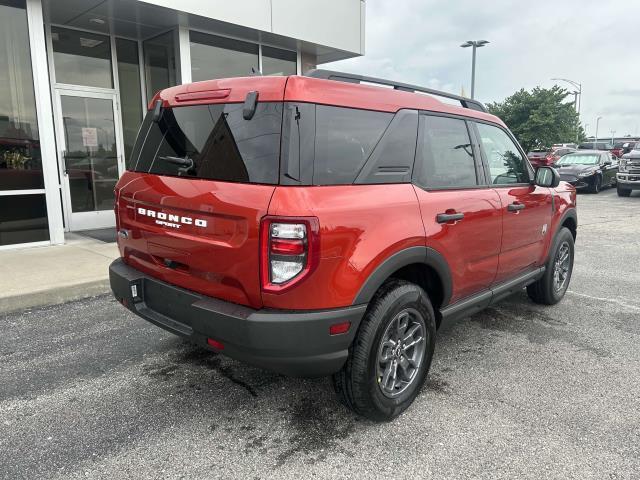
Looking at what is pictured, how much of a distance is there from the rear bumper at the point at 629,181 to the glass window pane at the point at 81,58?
15.8 m

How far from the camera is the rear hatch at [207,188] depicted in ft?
8.00

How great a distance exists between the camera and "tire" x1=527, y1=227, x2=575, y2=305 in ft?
15.6

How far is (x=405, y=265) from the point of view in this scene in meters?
2.80

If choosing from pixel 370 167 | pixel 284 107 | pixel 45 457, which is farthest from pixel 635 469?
pixel 45 457

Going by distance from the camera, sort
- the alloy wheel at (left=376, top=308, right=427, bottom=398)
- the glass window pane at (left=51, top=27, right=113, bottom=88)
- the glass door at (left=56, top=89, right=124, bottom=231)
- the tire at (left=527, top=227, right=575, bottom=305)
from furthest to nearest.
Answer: the glass door at (left=56, top=89, right=124, bottom=231) → the glass window pane at (left=51, top=27, right=113, bottom=88) → the tire at (left=527, top=227, right=575, bottom=305) → the alloy wheel at (left=376, top=308, right=427, bottom=398)

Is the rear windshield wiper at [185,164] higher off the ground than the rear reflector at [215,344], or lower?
higher

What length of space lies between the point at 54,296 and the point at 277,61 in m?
6.79

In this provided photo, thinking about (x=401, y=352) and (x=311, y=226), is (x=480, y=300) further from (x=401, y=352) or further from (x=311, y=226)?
(x=311, y=226)

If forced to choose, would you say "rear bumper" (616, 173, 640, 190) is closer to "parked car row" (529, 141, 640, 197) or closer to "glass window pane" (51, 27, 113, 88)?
"parked car row" (529, 141, 640, 197)

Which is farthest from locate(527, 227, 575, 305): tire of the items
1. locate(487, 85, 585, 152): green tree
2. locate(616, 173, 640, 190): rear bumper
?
locate(487, 85, 585, 152): green tree

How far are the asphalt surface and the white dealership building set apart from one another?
3.34 meters

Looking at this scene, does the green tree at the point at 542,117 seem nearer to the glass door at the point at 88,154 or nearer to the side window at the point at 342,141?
the glass door at the point at 88,154

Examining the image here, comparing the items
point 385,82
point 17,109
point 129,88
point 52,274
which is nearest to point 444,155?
point 385,82

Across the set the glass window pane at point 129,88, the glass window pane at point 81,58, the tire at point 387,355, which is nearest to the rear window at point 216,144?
the tire at point 387,355
